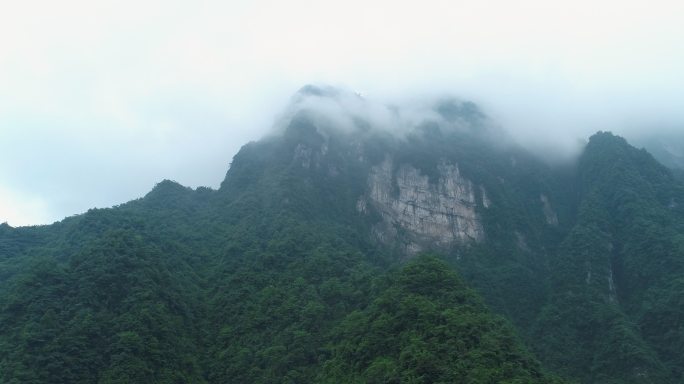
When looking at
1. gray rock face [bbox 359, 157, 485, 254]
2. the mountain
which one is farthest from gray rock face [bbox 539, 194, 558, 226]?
gray rock face [bbox 359, 157, 485, 254]

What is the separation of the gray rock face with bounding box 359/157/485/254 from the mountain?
1.07 feet

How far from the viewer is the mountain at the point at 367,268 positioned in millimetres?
54094

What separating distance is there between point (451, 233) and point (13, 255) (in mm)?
63947

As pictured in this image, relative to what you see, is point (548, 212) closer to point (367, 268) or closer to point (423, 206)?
point (423, 206)

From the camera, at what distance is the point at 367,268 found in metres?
74.3

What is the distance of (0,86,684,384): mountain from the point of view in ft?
177

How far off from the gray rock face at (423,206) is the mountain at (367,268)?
12.8 inches

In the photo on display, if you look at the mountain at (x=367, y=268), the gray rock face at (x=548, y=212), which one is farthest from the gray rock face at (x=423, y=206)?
the gray rock face at (x=548, y=212)

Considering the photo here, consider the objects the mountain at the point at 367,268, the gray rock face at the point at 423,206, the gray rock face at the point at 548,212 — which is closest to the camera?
the mountain at the point at 367,268

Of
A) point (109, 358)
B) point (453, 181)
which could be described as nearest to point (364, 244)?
point (453, 181)

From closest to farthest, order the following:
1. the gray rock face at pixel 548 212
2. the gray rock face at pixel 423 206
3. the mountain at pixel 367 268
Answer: the mountain at pixel 367 268 → the gray rock face at pixel 423 206 → the gray rock face at pixel 548 212

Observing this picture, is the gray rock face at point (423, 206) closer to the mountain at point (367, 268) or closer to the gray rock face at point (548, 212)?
the mountain at point (367, 268)

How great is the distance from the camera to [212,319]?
66.7m

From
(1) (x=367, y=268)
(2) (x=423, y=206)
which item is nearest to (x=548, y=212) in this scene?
(2) (x=423, y=206)
